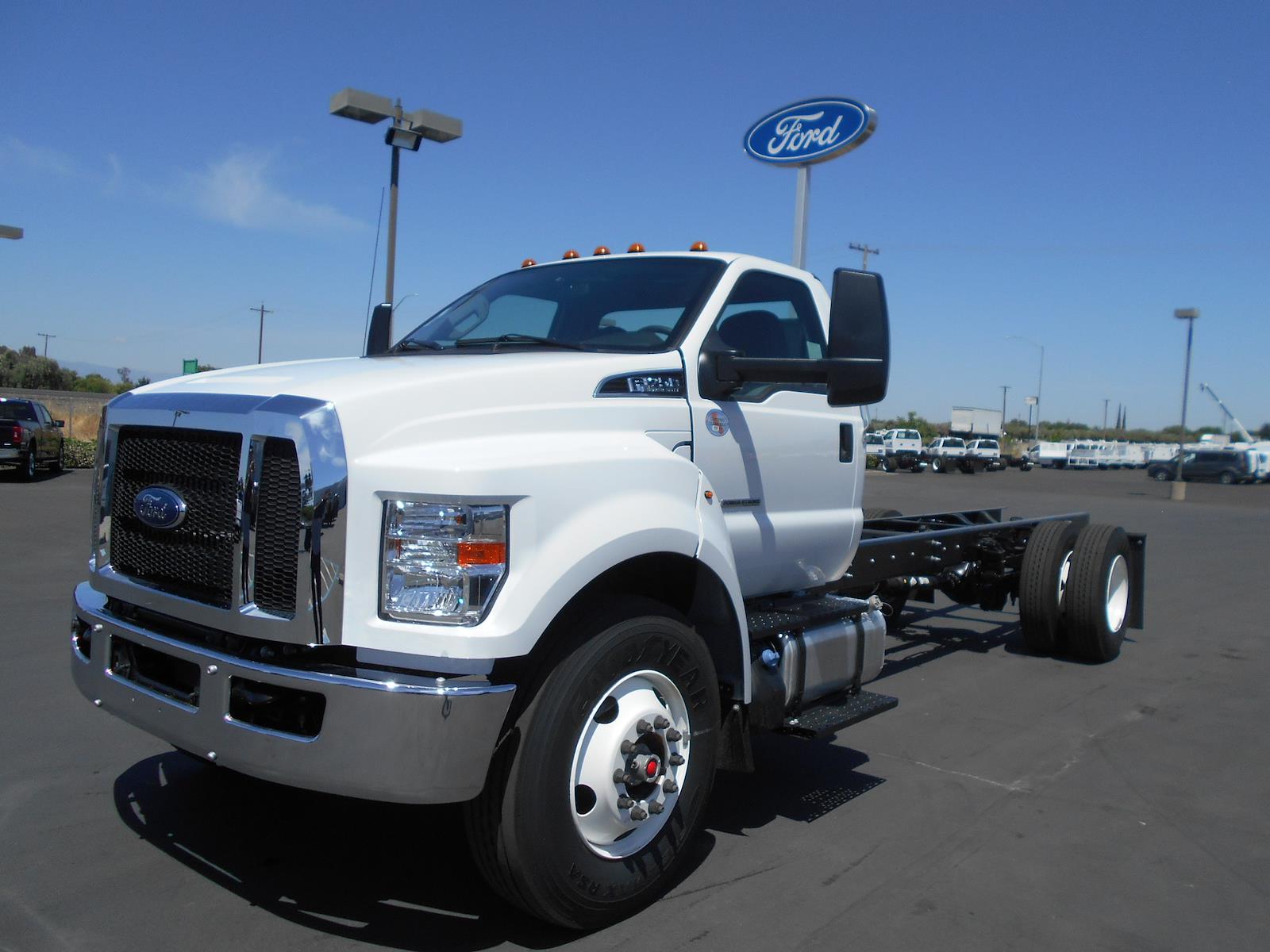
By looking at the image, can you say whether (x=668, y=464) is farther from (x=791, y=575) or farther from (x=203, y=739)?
(x=203, y=739)

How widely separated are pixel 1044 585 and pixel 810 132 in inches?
206

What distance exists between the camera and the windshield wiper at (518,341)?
3906 mm

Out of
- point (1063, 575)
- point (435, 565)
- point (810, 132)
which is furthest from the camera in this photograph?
point (810, 132)

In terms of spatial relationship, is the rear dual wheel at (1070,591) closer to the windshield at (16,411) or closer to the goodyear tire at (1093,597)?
the goodyear tire at (1093,597)

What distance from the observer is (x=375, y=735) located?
8.76ft

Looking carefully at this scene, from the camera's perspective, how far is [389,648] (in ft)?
9.00

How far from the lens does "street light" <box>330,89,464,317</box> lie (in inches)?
413

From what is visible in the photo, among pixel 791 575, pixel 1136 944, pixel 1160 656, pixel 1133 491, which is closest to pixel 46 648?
pixel 791 575

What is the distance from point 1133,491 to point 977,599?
3308 centimetres

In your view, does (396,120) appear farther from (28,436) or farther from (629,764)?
(28,436)

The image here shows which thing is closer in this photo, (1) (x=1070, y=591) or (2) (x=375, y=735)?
(2) (x=375, y=735)

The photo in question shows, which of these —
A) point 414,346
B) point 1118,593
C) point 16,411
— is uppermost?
point 414,346

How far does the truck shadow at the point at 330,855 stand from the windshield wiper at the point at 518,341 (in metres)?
1.89

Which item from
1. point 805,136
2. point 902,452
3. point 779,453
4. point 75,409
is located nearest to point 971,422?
point 902,452
